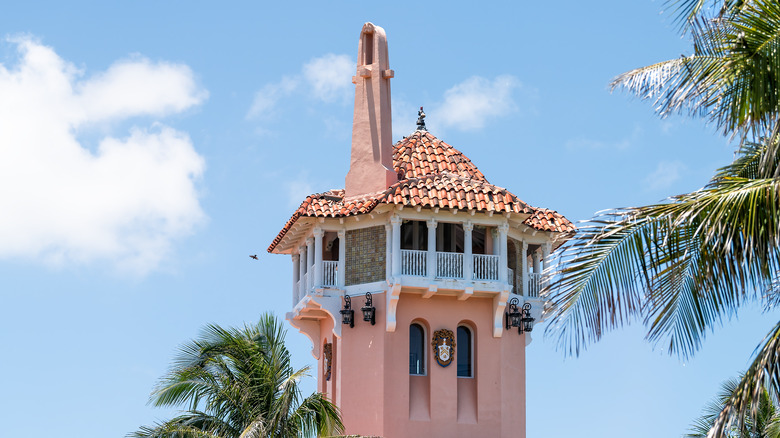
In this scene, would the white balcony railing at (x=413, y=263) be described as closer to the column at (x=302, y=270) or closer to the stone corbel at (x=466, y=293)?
the stone corbel at (x=466, y=293)

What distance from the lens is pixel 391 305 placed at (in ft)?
102

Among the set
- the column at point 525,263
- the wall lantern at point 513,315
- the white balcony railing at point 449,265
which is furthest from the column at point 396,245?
the column at point 525,263

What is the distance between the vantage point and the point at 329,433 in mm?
25875

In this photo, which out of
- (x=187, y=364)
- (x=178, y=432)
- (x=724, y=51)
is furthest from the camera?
(x=187, y=364)

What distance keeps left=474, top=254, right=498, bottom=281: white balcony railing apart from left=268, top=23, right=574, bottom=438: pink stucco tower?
0.02 m

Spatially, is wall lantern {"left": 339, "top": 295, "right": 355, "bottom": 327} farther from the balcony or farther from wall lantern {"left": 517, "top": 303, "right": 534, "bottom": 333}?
wall lantern {"left": 517, "top": 303, "right": 534, "bottom": 333}

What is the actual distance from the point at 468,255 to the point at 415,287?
150 centimetres

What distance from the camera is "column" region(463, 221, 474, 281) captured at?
3111 centimetres

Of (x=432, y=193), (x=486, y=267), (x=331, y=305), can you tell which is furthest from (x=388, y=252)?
(x=486, y=267)

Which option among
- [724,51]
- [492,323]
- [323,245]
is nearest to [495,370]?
[492,323]

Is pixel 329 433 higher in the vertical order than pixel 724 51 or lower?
lower

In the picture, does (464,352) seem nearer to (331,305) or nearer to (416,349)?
(416,349)

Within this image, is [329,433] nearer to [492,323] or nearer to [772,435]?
[492,323]

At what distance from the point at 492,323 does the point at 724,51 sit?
57.6 ft
